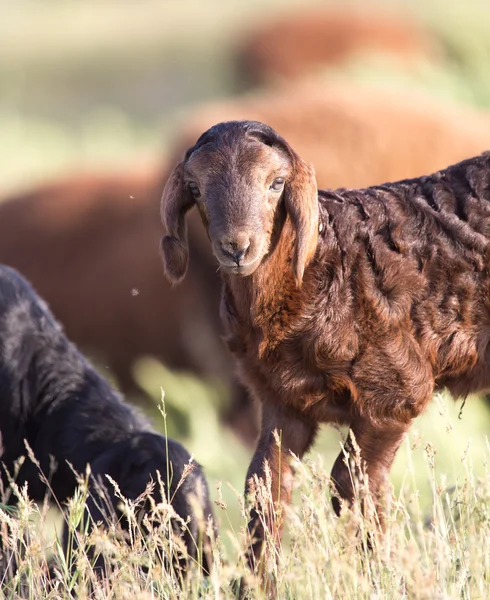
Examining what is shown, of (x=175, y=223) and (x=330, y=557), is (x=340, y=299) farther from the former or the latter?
(x=330, y=557)

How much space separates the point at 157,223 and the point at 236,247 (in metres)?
7.11

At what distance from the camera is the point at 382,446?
462cm

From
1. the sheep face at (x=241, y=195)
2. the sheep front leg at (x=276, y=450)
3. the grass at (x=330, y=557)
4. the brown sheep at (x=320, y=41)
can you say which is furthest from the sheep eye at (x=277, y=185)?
the brown sheep at (x=320, y=41)

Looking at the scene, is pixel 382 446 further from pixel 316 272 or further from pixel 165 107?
pixel 165 107

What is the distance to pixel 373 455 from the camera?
15.2 ft

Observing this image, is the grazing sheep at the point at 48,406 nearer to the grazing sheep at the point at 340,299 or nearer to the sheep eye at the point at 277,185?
the grazing sheep at the point at 340,299

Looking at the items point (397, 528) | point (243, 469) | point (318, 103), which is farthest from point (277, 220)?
point (318, 103)

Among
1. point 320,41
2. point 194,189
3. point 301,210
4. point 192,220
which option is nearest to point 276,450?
point 301,210

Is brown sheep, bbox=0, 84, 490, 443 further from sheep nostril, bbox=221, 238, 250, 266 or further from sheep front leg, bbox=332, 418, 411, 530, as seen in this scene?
sheep nostril, bbox=221, 238, 250, 266

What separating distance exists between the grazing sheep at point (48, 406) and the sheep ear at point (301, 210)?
142 centimetres

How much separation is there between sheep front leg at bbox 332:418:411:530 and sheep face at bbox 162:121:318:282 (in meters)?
0.68

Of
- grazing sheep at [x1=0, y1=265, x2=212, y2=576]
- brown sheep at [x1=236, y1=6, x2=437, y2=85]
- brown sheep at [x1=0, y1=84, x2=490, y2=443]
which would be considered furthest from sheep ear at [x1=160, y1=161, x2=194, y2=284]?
brown sheep at [x1=236, y1=6, x2=437, y2=85]

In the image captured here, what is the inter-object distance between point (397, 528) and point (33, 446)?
8.38ft

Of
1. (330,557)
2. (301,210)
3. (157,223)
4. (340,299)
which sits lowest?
(330,557)
